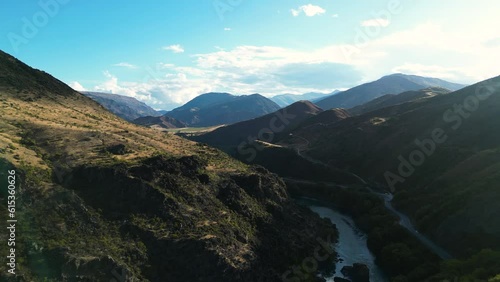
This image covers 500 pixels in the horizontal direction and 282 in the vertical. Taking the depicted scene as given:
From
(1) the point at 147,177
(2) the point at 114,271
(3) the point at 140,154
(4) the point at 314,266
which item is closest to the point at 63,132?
(3) the point at 140,154

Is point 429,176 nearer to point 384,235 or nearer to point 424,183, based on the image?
point 424,183

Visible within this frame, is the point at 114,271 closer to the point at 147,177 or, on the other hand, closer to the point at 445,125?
the point at 147,177

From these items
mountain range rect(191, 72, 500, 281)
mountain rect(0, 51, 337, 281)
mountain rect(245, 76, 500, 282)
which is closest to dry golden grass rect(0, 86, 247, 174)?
mountain rect(0, 51, 337, 281)

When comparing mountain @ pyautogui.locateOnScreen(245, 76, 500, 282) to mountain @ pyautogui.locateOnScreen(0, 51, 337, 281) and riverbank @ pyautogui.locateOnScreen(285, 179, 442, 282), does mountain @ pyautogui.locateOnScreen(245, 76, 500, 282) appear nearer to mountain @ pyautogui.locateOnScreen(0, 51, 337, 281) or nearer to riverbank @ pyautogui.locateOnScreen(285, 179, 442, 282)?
riverbank @ pyautogui.locateOnScreen(285, 179, 442, 282)

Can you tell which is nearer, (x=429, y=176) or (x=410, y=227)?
(x=410, y=227)

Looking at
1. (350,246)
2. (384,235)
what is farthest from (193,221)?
(384,235)

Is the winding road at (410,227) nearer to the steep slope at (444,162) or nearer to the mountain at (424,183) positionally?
the mountain at (424,183)
